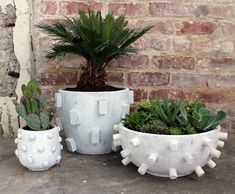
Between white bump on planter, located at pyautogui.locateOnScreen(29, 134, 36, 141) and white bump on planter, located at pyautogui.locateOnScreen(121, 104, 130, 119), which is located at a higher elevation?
white bump on planter, located at pyautogui.locateOnScreen(121, 104, 130, 119)

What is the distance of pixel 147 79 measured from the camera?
1583 millimetres

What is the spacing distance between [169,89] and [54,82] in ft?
1.66

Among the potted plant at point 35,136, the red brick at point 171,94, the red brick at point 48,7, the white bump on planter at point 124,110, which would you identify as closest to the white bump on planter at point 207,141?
the white bump on planter at point 124,110

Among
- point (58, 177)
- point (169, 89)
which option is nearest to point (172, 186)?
point (58, 177)

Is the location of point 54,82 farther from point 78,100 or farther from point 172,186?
point 172,186

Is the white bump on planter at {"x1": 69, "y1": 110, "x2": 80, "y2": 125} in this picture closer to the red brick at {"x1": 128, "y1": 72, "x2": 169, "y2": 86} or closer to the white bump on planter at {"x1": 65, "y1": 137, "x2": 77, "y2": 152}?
the white bump on planter at {"x1": 65, "y1": 137, "x2": 77, "y2": 152}

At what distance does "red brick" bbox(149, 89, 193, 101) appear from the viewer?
160 cm

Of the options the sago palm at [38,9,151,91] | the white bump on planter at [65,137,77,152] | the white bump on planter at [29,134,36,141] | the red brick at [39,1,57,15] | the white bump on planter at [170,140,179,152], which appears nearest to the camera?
the white bump on planter at [170,140,179,152]

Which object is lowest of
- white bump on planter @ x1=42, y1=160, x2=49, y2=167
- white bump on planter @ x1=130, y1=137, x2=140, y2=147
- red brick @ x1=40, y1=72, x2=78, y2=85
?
white bump on planter @ x1=42, y1=160, x2=49, y2=167

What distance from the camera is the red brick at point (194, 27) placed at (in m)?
1.57

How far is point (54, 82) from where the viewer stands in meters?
1.55

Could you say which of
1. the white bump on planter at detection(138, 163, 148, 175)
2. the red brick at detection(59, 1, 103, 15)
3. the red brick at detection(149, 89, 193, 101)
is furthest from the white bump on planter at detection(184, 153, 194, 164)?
the red brick at detection(59, 1, 103, 15)

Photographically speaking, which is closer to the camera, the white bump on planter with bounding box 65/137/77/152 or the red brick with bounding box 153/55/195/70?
the white bump on planter with bounding box 65/137/77/152

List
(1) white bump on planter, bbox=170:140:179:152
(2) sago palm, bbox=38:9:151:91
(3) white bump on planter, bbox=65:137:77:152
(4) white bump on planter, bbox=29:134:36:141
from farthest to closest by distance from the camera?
(3) white bump on planter, bbox=65:137:77:152 → (2) sago palm, bbox=38:9:151:91 → (4) white bump on planter, bbox=29:134:36:141 → (1) white bump on planter, bbox=170:140:179:152
